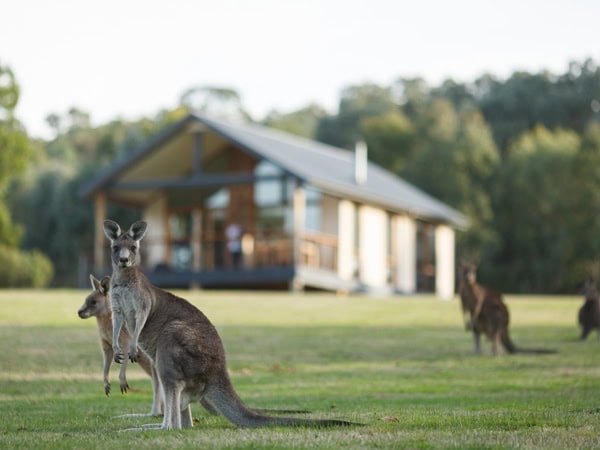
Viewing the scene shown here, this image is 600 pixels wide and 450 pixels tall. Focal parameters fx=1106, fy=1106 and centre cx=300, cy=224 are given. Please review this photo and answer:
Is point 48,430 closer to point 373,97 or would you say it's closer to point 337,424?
point 337,424

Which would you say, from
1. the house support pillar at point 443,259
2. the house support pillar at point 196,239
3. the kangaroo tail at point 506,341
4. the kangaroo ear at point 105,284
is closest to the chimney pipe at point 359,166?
the house support pillar at point 196,239

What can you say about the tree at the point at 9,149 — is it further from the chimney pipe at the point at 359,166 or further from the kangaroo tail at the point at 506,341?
the kangaroo tail at the point at 506,341

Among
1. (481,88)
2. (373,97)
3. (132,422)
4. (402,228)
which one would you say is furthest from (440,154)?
(132,422)

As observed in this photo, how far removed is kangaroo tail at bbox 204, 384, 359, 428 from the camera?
8375mm

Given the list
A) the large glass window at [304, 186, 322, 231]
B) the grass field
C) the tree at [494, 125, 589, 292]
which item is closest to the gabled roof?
the large glass window at [304, 186, 322, 231]

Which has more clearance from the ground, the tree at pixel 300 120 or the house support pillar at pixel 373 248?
the tree at pixel 300 120

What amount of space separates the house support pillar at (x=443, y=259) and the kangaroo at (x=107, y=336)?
3523 centimetres

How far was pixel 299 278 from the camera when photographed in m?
34.6

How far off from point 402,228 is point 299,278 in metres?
8.92

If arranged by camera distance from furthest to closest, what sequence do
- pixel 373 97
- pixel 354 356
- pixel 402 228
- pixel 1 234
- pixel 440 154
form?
1. pixel 373 97
2. pixel 440 154
3. pixel 1 234
4. pixel 402 228
5. pixel 354 356

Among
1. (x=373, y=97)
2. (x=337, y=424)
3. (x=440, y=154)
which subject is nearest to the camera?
(x=337, y=424)

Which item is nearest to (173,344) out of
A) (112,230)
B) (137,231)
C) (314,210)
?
(137,231)

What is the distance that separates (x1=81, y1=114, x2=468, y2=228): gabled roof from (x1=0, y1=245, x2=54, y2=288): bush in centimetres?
897

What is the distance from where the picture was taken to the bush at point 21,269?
151 feet
